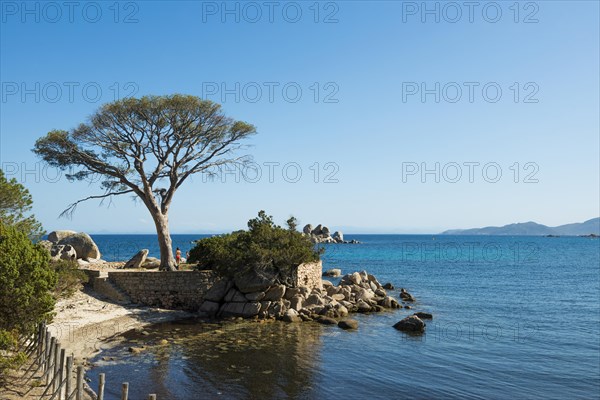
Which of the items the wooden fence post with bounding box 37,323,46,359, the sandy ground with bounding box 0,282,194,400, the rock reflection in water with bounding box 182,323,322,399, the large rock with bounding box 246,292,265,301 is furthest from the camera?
the large rock with bounding box 246,292,265,301

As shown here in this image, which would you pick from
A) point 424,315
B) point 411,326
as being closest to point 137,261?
point 411,326

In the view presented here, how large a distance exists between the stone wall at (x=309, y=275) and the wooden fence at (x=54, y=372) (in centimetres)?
1992

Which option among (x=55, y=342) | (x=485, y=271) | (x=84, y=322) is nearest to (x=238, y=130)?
(x=84, y=322)

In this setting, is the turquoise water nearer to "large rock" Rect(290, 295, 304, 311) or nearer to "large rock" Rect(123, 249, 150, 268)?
"large rock" Rect(290, 295, 304, 311)

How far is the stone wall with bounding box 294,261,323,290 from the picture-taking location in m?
36.8

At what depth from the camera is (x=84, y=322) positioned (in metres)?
27.4

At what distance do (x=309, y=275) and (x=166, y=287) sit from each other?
36.6ft

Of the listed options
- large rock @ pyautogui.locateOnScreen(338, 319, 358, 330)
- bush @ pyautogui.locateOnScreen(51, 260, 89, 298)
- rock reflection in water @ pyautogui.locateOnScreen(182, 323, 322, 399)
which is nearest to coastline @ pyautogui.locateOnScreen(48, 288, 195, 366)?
bush @ pyautogui.locateOnScreen(51, 260, 89, 298)

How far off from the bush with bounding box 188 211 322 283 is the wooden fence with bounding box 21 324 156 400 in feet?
50.7

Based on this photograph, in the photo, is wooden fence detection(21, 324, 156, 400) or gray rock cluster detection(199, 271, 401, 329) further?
gray rock cluster detection(199, 271, 401, 329)

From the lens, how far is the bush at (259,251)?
33594 millimetres

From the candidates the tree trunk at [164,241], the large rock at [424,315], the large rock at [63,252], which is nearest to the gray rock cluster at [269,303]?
the tree trunk at [164,241]

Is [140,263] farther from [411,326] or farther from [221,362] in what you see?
[411,326]

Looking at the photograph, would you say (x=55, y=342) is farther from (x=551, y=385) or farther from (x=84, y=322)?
(x=551, y=385)
